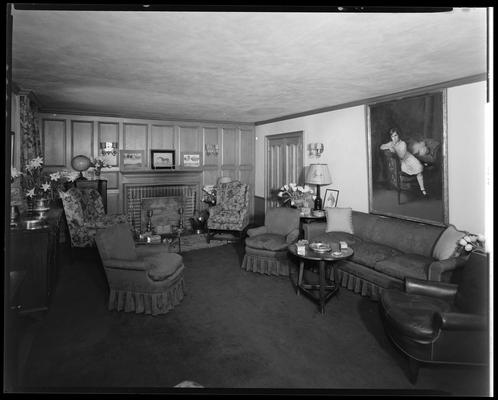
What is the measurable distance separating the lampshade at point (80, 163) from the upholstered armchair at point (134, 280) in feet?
11.0

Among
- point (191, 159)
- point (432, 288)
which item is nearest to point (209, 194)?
point (191, 159)

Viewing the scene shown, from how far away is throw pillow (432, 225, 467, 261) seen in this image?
361 centimetres

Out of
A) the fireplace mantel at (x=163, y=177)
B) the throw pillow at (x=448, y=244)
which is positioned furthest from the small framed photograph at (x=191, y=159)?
the throw pillow at (x=448, y=244)

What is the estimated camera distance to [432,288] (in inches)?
118

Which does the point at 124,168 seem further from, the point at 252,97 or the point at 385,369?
the point at 385,369

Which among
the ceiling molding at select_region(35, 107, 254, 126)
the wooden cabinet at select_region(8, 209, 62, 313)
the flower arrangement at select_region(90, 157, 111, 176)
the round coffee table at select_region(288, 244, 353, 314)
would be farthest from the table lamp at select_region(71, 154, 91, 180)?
the round coffee table at select_region(288, 244, 353, 314)

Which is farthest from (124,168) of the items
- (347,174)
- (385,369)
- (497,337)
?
(497,337)

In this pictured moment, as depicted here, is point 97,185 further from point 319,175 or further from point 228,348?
point 228,348

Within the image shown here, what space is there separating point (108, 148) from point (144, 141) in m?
0.77

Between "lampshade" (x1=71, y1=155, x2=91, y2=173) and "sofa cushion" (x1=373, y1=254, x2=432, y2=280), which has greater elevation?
"lampshade" (x1=71, y1=155, x2=91, y2=173)

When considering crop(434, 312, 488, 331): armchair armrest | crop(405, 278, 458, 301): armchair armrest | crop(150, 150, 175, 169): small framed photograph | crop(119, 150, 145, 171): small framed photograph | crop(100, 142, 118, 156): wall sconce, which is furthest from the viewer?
crop(150, 150, 175, 169): small framed photograph

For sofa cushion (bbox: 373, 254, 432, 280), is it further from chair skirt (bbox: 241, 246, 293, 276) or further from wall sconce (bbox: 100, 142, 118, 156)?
wall sconce (bbox: 100, 142, 118, 156)

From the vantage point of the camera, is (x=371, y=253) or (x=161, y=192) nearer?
(x=371, y=253)

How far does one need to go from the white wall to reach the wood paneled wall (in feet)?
1.63
